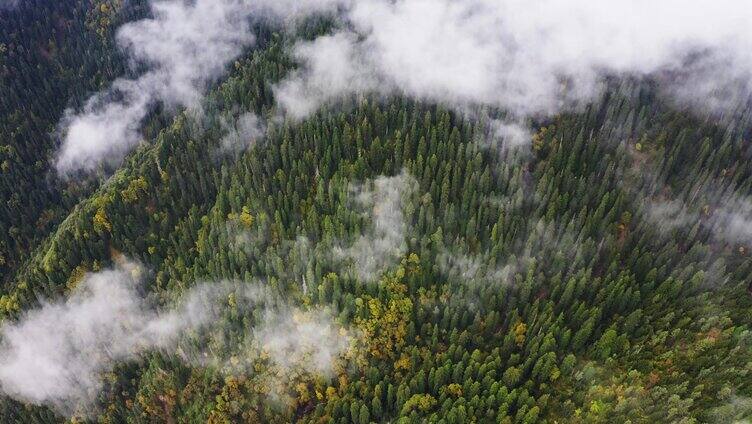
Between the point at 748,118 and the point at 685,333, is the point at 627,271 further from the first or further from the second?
the point at 748,118

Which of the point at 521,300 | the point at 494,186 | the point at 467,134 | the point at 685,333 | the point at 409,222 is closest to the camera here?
the point at 685,333

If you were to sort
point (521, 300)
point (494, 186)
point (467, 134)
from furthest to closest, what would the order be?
point (467, 134) → point (494, 186) → point (521, 300)

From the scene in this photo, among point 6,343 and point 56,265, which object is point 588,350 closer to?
point 56,265

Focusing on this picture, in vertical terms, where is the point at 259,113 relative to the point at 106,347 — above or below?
above

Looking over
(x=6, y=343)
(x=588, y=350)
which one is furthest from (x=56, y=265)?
(x=588, y=350)

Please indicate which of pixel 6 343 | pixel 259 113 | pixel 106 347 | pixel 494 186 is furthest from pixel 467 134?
pixel 6 343

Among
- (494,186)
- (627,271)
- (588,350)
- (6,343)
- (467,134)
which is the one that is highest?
(467,134)

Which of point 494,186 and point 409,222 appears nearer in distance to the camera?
point 409,222
